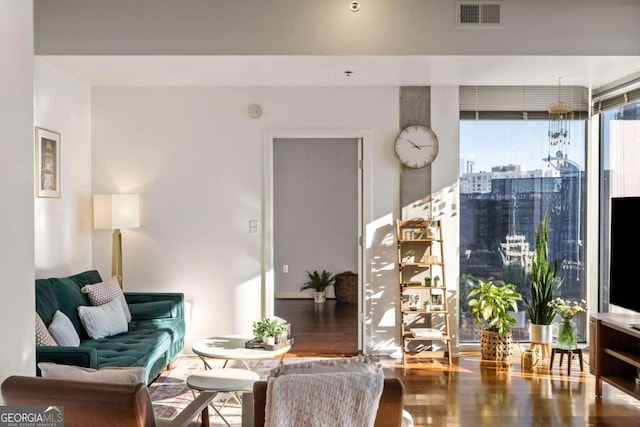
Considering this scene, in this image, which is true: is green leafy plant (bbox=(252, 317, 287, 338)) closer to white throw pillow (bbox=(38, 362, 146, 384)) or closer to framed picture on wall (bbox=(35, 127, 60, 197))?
white throw pillow (bbox=(38, 362, 146, 384))

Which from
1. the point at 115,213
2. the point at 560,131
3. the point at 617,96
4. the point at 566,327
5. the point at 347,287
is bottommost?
the point at 347,287

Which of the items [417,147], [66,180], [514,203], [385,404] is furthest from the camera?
[514,203]

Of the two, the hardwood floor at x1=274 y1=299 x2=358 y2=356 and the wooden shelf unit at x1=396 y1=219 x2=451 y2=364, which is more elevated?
the wooden shelf unit at x1=396 y1=219 x2=451 y2=364

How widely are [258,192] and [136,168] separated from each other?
3.88 feet

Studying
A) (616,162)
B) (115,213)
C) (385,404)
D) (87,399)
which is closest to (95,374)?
(87,399)

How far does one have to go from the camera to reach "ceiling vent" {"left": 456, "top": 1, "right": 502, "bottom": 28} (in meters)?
4.49

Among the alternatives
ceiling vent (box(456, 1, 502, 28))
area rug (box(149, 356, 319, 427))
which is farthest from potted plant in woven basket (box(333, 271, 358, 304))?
ceiling vent (box(456, 1, 502, 28))

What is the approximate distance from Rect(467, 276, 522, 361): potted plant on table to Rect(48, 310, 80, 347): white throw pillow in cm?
340

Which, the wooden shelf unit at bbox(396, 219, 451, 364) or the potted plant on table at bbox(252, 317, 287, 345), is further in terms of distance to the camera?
the wooden shelf unit at bbox(396, 219, 451, 364)

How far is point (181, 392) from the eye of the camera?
14.7ft

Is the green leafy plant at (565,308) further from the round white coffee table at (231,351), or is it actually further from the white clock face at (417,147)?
the round white coffee table at (231,351)

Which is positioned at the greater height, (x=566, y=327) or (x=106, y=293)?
(x=106, y=293)

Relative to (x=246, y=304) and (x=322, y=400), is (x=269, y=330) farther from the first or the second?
(x=322, y=400)

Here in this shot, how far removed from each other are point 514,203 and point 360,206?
5.09 ft
